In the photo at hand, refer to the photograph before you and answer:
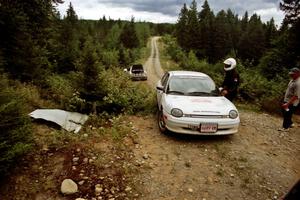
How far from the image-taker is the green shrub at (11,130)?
4758 mm

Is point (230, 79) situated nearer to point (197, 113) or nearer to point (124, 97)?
point (197, 113)

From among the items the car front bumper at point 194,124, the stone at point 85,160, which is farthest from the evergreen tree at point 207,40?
the stone at point 85,160

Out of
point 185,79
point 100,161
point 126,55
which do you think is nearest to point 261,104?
point 185,79

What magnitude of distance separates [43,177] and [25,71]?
34.0 ft

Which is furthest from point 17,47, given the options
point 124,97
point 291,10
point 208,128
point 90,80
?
point 291,10

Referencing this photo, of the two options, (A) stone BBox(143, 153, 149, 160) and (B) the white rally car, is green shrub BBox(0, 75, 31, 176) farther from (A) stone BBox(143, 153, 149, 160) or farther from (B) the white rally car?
(B) the white rally car

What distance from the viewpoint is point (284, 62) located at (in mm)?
25641

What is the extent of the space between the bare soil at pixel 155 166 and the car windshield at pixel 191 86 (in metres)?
1.26

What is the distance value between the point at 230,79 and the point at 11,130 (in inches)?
250

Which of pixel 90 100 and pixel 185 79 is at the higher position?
pixel 185 79

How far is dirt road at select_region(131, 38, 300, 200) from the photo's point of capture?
5.01 metres

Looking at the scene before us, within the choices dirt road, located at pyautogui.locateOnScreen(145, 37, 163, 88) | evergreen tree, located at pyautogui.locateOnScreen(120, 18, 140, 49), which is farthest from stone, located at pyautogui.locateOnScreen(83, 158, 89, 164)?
evergreen tree, located at pyautogui.locateOnScreen(120, 18, 140, 49)

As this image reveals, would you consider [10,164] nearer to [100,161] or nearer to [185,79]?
[100,161]

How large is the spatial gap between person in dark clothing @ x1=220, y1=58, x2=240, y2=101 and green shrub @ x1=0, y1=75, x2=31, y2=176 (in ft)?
18.6
